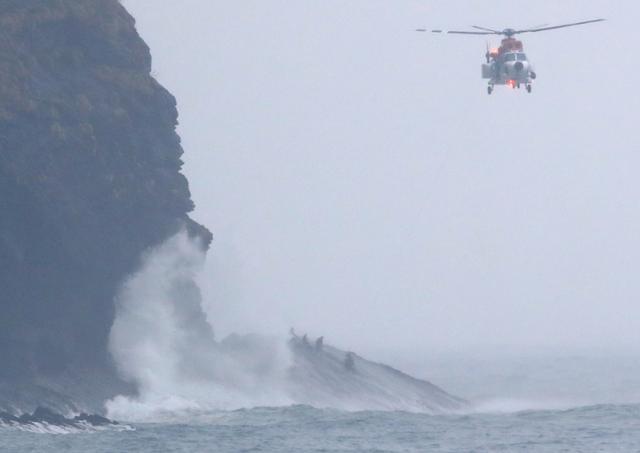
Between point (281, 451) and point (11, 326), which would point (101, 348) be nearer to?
point (11, 326)

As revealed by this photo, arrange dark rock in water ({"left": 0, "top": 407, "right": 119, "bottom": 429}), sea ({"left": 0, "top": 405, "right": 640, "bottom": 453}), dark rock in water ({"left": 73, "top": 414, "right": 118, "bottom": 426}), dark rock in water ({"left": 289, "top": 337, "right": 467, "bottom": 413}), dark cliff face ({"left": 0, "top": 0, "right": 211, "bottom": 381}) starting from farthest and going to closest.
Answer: dark rock in water ({"left": 289, "top": 337, "right": 467, "bottom": 413}) → dark cliff face ({"left": 0, "top": 0, "right": 211, "bottom": 381}) → dark rock in water ({"left": 73, "top": 414, "right": 118, "bottom": 426}) → dark rock in water ({"left": 0, "top": 407, "right": 119, "bottom": 429}) → sea ({"left": 0, "top": 405, "right": 640, "bottom": 453})

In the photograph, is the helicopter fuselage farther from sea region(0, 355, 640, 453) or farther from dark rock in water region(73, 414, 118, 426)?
dark rock in water region(73, 414, 118, 426)

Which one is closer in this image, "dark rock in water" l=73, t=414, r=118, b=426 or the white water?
"dark rock in water" l=73, t=414, r=118, b=426

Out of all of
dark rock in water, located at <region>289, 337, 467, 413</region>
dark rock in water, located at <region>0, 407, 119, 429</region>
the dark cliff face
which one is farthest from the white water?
dark rock in water, located at <region>0, 407, 119, 429</region>

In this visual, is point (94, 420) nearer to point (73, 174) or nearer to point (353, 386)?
point (73, 174)

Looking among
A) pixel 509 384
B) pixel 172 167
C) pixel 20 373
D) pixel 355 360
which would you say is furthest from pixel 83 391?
pixel 509 384

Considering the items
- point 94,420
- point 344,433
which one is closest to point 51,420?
point 94,420
